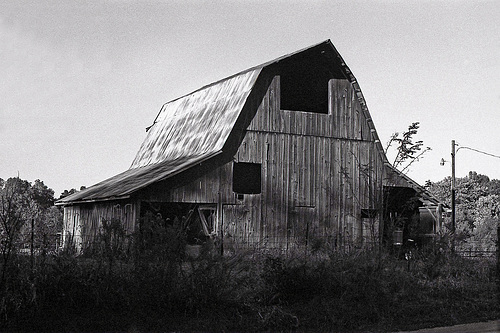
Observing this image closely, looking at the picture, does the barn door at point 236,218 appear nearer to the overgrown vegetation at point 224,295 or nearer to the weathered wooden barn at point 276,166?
the weathered wooden barn at point 276,166

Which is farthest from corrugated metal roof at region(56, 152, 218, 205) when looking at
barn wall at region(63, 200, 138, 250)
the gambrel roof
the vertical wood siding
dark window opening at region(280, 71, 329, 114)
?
dark window opening at region(280, 71, 329, 114)

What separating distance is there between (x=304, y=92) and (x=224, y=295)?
16460 millimetres

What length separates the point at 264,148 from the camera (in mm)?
28266

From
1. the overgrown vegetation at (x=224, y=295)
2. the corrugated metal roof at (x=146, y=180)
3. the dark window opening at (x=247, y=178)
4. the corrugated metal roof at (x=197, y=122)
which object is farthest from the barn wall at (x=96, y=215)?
the overgrown vegetation at (x=224, y=295)

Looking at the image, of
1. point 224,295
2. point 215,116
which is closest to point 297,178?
point 215,116

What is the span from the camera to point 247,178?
91.4 ft

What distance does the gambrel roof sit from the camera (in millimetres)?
27719

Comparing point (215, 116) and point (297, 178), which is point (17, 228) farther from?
point (215, 116)

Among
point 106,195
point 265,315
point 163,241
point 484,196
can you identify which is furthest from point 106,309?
point 484,196

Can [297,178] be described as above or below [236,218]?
above

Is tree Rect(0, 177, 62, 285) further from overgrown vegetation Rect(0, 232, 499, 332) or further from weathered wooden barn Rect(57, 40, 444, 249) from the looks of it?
weathered wooden barn Rect(57, 40, 444, 249)

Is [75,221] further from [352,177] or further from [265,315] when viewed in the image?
[265,315]

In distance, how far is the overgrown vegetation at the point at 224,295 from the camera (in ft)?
46.5

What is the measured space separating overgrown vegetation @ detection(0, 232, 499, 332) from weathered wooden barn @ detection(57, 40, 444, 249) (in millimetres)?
9286
